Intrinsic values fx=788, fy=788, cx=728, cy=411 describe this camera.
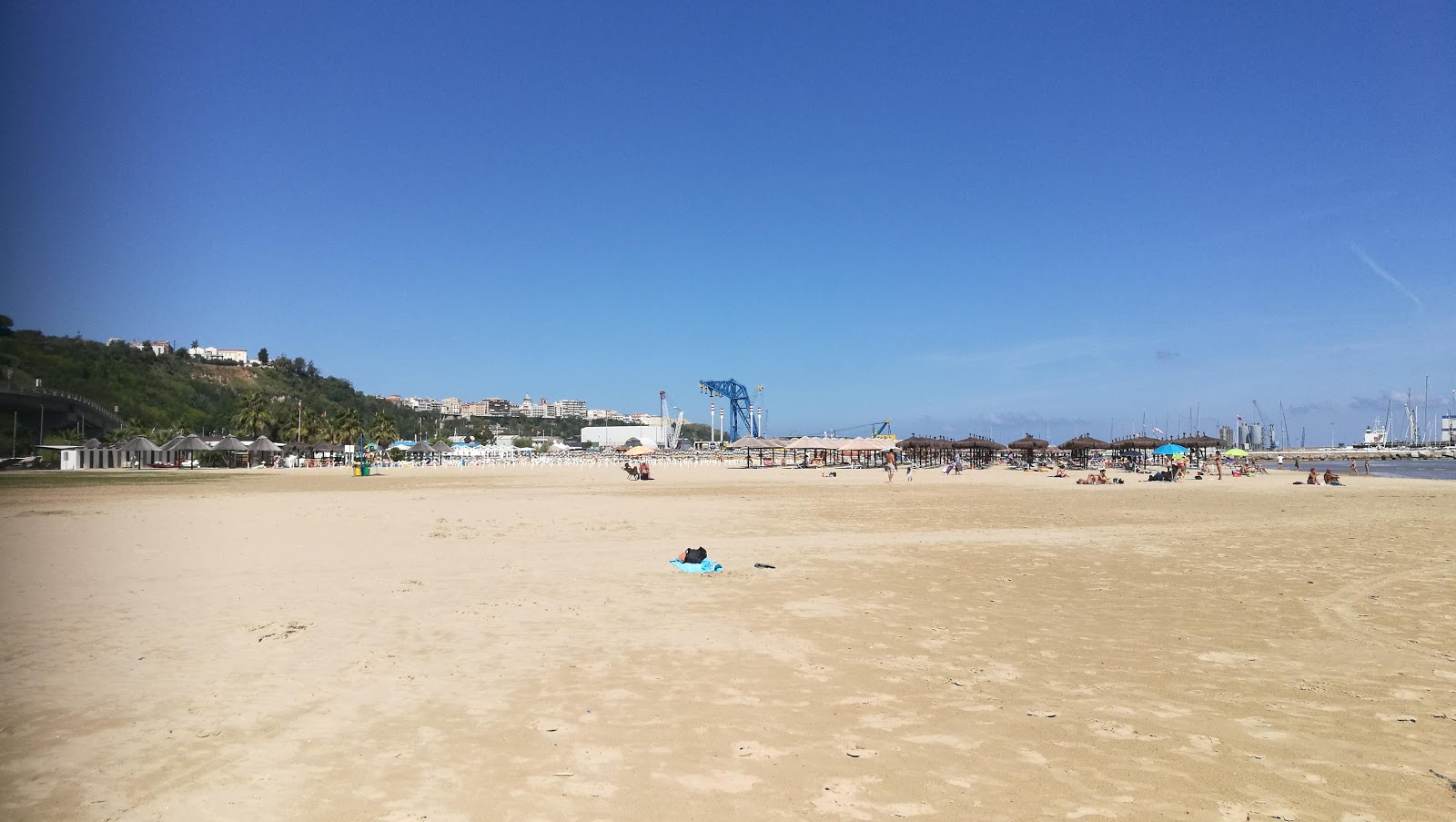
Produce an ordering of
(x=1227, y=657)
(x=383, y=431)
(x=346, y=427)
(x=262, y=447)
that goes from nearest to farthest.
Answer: (x=1227, y=657)
(x=262, y=447)
(x=346, y=427)
(x=383, y=431)

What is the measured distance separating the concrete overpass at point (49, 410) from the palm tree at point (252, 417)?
78107 mm

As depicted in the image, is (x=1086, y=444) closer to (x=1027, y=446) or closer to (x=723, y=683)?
(x=1027, y=446)

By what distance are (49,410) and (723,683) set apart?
14.0 feet

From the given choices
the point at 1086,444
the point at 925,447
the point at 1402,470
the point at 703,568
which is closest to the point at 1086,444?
the point at 1086,444

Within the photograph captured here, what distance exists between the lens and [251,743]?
4383mm

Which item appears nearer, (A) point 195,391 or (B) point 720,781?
(B) point 720,781

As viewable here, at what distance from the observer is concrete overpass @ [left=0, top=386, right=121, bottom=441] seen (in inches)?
132

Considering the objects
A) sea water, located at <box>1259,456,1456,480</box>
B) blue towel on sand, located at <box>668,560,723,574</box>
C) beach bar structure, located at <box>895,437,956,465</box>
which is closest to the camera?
blue towel on sand, located at <box>668,560,723,574</box>

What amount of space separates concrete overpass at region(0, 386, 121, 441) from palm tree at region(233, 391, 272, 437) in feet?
256

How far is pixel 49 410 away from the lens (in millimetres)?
4047

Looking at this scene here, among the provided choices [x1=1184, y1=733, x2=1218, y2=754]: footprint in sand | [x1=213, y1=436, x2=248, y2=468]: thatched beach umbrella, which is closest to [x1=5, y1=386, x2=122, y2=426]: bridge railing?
[x1=1184, y1=733, x2=1218, y2=754]: footprint in sand

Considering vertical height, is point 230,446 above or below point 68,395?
below

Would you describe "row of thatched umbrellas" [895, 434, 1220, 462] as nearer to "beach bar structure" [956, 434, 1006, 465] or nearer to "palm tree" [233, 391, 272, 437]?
"beach bar structure" [956, 434, 1006, 465]

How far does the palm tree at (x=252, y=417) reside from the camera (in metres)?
72.4
